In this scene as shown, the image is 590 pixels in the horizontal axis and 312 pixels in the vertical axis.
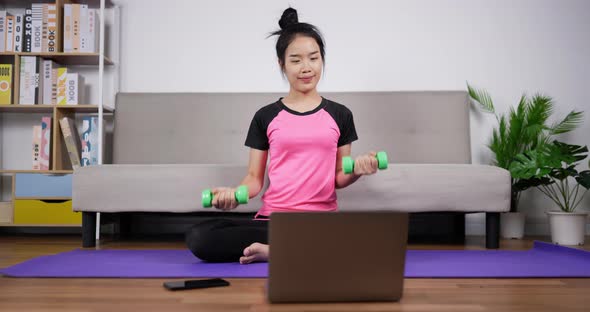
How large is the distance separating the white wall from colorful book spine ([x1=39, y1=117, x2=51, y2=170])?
20.0 inches

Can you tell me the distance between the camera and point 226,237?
182 cm

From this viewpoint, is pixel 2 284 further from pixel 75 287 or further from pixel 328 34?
pixel 328 34

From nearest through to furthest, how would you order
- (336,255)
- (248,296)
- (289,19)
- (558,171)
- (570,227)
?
(336,255) → (248,296) → (289,19) → (570,227) → (558,171)

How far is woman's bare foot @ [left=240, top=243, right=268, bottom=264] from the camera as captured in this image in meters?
1.76

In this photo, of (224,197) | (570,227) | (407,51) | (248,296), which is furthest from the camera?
(407,51)

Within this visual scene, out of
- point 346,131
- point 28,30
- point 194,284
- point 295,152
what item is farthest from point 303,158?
point 28,30

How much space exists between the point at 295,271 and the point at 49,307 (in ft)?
1.82

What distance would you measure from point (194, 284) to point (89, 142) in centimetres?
193

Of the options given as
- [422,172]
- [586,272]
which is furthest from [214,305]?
[422,172]

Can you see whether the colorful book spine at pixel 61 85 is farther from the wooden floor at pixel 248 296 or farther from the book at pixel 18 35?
the wooden floor at pixel 248 296

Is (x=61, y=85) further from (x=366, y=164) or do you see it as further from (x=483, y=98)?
(x=483, y=98)

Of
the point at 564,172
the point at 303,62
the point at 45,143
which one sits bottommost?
the point at 564,172

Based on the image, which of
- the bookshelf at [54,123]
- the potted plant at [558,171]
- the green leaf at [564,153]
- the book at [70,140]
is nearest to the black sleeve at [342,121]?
the potted plant at [558,171]

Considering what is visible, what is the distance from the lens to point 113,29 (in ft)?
11.0
